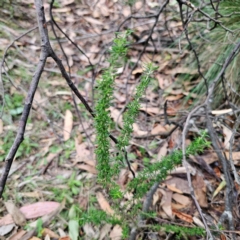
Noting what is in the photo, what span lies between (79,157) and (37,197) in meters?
0.30

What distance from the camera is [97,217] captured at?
113 cm

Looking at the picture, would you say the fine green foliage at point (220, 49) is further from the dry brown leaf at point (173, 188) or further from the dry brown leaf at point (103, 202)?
the dry brown leaf at point (103, 202)


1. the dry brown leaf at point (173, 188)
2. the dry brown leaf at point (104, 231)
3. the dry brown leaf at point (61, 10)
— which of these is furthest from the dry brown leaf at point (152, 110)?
the dry brown leaf at point (61, 10)

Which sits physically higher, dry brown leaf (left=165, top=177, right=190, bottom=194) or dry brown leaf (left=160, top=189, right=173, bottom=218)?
dry brown leaf (left=165, top=177, right=190, bottom=194)

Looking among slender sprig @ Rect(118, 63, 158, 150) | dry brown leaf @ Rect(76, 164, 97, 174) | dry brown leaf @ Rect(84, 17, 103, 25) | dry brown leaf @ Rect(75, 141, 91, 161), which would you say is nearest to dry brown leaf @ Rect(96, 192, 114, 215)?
dry brown leaf @ Rect(76, 164, 97, 174)

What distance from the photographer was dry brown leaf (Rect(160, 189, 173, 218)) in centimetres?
143

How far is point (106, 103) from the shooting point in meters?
0.86

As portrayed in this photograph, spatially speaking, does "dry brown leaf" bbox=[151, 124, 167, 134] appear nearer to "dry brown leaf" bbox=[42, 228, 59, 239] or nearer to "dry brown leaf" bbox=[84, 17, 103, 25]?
"dry brown leaf" bbox=[42, 228, 59, 239]

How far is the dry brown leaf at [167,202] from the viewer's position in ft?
4.69

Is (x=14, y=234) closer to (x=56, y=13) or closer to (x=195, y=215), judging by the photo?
(x=195, y=215)

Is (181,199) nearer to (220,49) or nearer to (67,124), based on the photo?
(67,124)

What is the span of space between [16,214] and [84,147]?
50 centimetres

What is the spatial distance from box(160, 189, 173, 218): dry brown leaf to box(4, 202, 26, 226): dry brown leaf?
62 centimetres

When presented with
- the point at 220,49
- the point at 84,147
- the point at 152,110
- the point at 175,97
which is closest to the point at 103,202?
the point at 84,147
